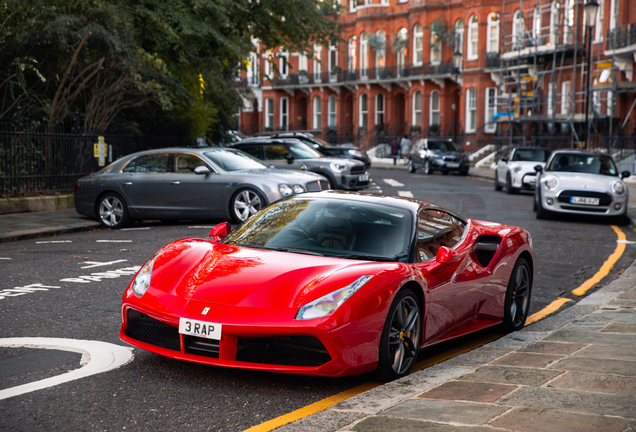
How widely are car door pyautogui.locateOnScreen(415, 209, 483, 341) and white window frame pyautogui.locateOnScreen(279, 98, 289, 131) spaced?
65.8 meters

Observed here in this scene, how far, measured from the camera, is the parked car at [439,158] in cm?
3638

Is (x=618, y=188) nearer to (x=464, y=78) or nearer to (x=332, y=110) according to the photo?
(x=464, y=78)

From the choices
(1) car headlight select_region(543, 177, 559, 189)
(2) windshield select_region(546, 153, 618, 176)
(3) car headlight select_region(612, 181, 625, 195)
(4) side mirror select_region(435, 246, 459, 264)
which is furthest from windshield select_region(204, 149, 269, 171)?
(4) side mirror select_region(435, 246, 459, 264)

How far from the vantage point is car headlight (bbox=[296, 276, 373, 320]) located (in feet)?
14.6

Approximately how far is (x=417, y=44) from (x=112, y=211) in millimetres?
46858

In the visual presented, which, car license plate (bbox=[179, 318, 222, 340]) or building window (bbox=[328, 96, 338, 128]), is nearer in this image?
car license plate (bbox=[179, 318, 222, 340])

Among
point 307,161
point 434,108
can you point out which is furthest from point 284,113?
point 307,161

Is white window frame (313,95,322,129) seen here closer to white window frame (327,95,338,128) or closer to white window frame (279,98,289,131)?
white window frame (327,95,338,128)

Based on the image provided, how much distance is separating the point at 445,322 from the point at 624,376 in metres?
1.33

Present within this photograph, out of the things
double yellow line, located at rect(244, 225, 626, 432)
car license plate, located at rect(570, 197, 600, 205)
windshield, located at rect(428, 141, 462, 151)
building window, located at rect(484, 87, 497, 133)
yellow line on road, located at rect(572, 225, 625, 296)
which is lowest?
yellow line on road, located at rect(572, 225, 625, 296)

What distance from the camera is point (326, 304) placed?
4523mm

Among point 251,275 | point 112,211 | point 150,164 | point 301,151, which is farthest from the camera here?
point 301,151

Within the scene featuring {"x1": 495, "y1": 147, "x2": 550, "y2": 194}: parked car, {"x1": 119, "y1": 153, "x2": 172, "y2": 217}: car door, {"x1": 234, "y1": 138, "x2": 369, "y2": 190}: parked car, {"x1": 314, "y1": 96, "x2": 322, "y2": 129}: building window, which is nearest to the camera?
{"x1": 119, "y1": 153, "x2": 172, "y2": 217}: car door

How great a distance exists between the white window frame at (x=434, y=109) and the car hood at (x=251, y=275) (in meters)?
51.9
